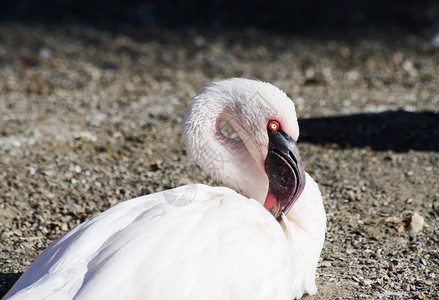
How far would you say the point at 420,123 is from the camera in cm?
572

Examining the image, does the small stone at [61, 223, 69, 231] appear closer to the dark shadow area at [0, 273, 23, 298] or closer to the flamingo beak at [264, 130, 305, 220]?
the dark shadow area at [0, 273, 23, 298]

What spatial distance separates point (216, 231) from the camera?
2809mm

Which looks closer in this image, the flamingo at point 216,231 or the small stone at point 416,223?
the flamingo at point 216,231

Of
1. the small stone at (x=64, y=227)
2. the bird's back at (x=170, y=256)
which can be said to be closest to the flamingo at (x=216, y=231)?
the bird's back at (x=170, y=256)

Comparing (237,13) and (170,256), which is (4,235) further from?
(237,13)

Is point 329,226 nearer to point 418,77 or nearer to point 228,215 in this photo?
point 228,215

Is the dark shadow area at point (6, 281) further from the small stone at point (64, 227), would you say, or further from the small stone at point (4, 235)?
the small stone at point (64, 227)

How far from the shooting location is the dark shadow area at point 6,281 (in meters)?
3.28

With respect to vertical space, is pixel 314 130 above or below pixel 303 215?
below

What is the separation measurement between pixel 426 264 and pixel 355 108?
2.88 meters

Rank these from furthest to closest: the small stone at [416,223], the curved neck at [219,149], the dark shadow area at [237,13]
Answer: the dark shadow area at [237,13], the small stone at [416,223], the curved neck at [219,149]

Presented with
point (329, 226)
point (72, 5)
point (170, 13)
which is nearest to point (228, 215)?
point (329, 226)

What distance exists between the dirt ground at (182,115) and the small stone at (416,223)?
0.01m

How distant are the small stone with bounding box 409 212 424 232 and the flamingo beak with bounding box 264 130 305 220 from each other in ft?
3.69
